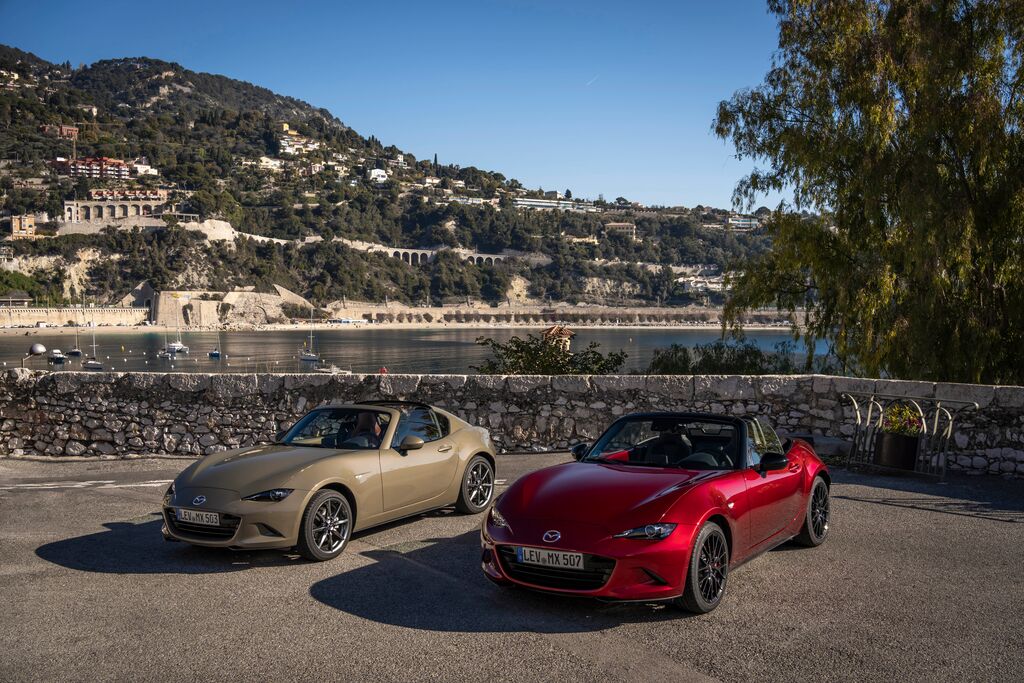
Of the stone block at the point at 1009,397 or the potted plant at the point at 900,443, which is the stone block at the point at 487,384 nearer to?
the potted plant at the point at 900,443

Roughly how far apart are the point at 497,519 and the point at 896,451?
7.37m

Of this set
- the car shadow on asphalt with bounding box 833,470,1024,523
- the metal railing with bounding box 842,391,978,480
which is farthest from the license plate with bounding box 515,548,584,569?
the metal railing with bounding box 842,391,978,480

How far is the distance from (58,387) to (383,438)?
8.21m

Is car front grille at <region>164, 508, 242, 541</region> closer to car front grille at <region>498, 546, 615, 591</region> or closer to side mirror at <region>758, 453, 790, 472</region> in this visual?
car front grille at <region>498, 546, 615, 591</region>

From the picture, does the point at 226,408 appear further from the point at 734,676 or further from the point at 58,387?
the point at 734,676

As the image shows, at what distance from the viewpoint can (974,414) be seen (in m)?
11.3

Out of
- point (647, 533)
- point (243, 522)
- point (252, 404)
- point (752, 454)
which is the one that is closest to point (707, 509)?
point (647, 533)

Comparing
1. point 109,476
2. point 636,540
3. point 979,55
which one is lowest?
point 109,476

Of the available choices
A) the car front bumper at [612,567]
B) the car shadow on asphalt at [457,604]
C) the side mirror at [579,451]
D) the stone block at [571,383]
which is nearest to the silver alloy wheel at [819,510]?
the side mirror at [579,451]

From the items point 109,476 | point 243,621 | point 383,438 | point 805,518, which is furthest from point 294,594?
point 109,476

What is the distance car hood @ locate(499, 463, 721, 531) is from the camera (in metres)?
5.33

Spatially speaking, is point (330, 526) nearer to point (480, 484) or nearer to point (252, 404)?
point (480, 484)

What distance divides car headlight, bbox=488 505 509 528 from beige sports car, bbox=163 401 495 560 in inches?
66.3

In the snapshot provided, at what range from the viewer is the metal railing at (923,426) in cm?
1087
